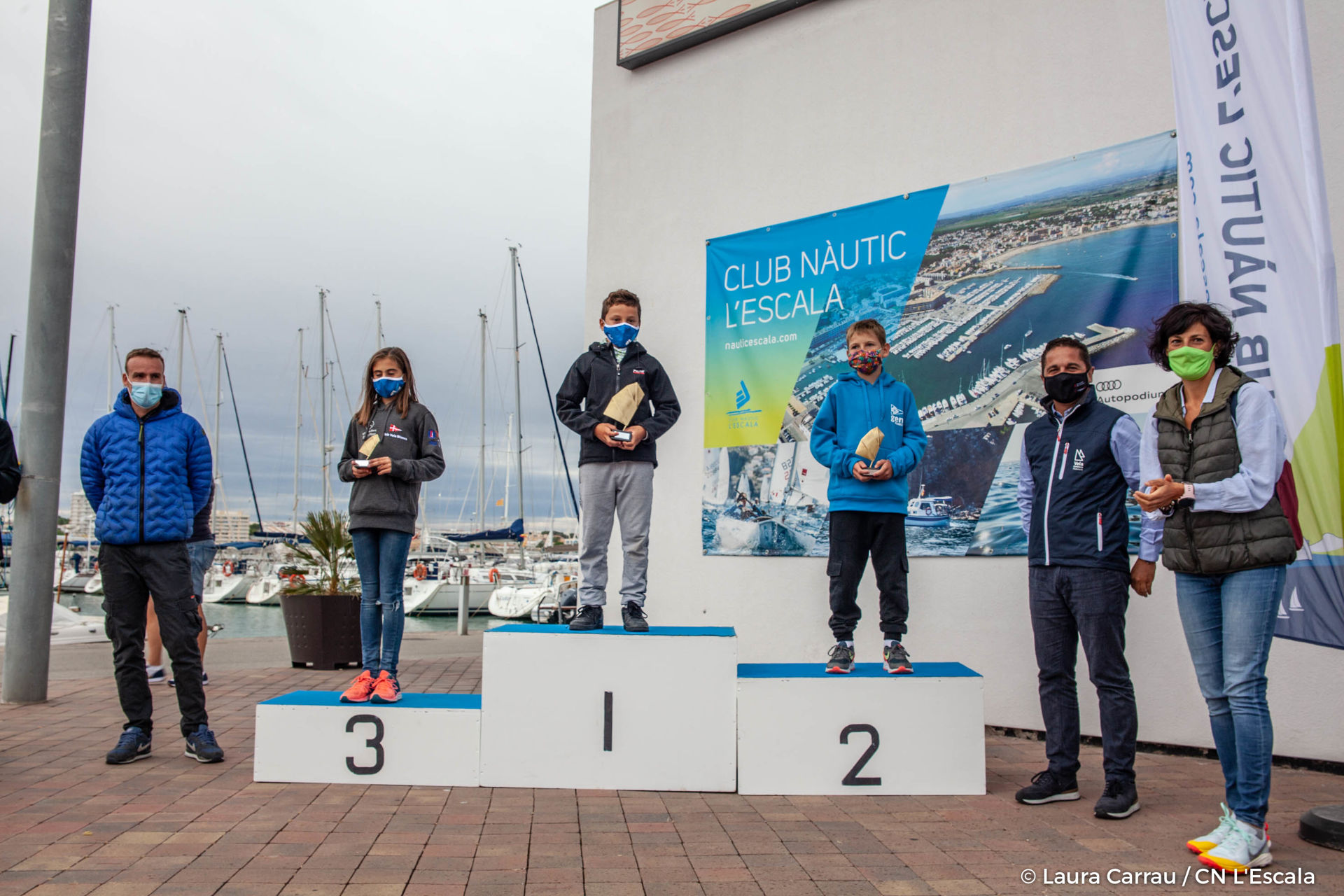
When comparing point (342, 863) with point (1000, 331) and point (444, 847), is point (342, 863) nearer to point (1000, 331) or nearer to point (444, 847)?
point (444, 847)

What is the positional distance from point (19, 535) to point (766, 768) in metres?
5.18

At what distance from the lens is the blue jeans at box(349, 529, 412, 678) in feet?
13.7

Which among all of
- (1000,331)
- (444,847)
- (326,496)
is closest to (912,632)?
(1000,331)

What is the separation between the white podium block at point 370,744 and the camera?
3.97 m

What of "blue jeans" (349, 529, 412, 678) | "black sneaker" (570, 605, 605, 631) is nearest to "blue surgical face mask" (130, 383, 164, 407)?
"blue jeans" (349, 529, 412, 678)

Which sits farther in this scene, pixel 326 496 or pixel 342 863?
pixel 326 496

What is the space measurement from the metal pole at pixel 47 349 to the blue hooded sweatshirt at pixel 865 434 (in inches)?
204

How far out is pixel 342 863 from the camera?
284 centimetres

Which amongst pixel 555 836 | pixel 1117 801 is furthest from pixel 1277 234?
pixel 555 836

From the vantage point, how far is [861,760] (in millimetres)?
3822

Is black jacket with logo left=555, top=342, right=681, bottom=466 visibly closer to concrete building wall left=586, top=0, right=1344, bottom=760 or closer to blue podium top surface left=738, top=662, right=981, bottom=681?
blue podium top surface left=738, top=662, right=981, bottom=681

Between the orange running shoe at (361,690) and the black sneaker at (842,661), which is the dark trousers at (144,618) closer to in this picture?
the orange running shoe at (361,690)

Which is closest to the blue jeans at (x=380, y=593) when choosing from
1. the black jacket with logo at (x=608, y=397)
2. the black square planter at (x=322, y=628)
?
the black jacket with logo at (x=608, y=397)

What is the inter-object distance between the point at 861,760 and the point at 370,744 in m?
2.17
